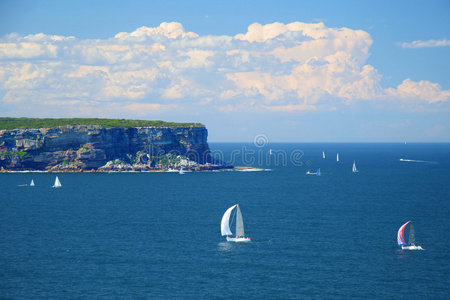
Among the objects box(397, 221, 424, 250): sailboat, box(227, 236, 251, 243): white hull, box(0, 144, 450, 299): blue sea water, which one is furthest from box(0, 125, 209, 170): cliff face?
box(397, 221, 424, 250): sailboat

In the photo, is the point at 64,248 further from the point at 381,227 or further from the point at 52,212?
the point at 381,227

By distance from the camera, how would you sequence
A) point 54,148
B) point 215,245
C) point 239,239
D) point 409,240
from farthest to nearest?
point 54,148 < point 239,239 < point 215,245 < point 409,240

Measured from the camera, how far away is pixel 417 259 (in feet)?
235

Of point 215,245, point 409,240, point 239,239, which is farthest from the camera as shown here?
point 239,239

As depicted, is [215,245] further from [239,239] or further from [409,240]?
[409,240]

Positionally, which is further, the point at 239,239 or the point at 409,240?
the point at 239,239

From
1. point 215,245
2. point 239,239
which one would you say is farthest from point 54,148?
point 215,245

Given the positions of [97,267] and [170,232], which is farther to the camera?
[170,232]

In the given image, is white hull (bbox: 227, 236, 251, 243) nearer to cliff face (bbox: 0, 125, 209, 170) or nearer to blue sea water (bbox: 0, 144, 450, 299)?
blue sea water (bbox: 0, 144, 450, 299)

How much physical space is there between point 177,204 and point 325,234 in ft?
144

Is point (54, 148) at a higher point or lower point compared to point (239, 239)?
higher

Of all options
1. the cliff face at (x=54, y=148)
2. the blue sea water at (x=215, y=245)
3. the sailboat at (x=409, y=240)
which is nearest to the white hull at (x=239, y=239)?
the blue sea water at (x=215, y=245)

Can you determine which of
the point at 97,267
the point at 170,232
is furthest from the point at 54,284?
the point at 170,232

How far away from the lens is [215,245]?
79000mm
